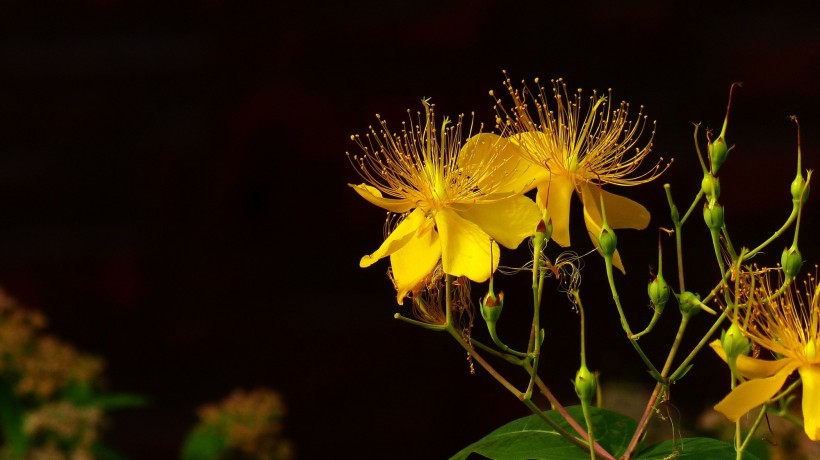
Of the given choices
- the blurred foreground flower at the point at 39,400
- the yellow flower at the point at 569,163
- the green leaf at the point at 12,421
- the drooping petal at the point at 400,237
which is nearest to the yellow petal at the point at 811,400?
the yellow flower at the point at 569,163

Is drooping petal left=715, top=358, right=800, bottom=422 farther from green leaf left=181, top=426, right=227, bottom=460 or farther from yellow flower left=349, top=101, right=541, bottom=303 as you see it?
green leaf left=181, top=426, right=227, bottom=460

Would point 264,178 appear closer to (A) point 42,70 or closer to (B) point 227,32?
(B) point 227,32

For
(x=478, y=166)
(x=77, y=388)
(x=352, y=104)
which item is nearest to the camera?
(x=478, y=166)

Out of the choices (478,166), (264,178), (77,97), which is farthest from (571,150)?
(77,97)

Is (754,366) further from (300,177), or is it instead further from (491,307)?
Answer: (300,177)

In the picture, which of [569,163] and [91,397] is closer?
[569,163]

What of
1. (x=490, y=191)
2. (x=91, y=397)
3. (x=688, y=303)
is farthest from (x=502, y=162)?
(x=91, y=397)
